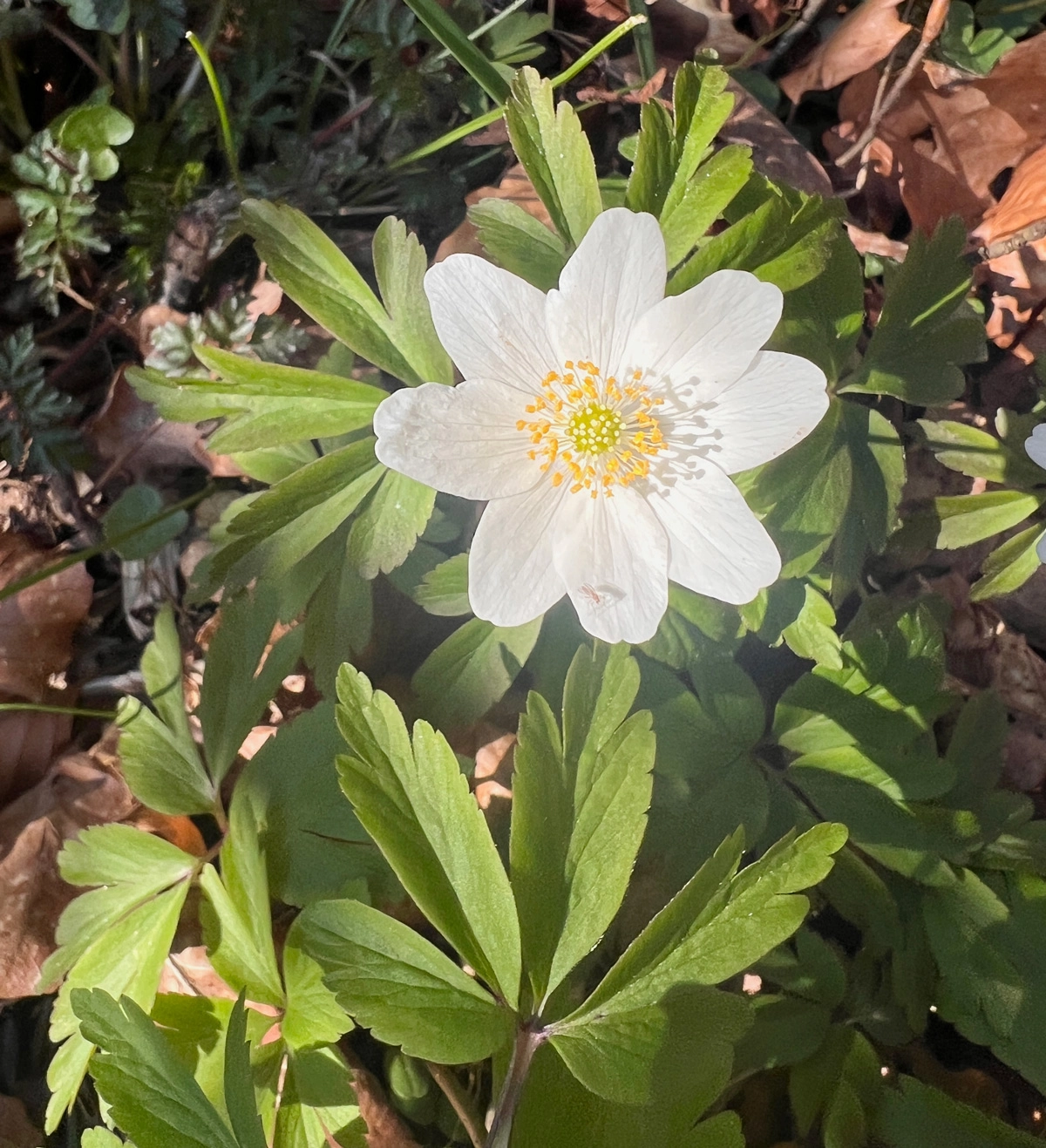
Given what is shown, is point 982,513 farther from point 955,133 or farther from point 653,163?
point 955,133

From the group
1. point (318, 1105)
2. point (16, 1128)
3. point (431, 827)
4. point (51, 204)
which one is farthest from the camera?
point (51, 204)

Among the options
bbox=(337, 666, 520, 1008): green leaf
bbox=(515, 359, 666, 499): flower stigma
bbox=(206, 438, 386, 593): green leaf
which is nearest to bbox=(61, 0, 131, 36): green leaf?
bbox=(206, 438, 386, 593): green leaf

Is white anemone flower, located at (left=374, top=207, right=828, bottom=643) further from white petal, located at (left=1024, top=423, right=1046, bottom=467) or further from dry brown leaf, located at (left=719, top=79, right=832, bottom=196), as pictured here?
dry brown leaf, located at (left=719, top=79, right=832, bottom=196)

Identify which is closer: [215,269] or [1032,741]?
[1032,741]

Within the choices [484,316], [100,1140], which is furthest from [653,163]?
[100,1140]

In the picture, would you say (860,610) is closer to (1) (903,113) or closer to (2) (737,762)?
(2) (737,762)

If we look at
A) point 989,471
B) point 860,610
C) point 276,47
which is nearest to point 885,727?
point 860,610

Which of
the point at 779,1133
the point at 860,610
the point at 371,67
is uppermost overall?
the point at 371,67

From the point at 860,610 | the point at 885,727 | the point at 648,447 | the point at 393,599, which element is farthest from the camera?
the point at 393,599
